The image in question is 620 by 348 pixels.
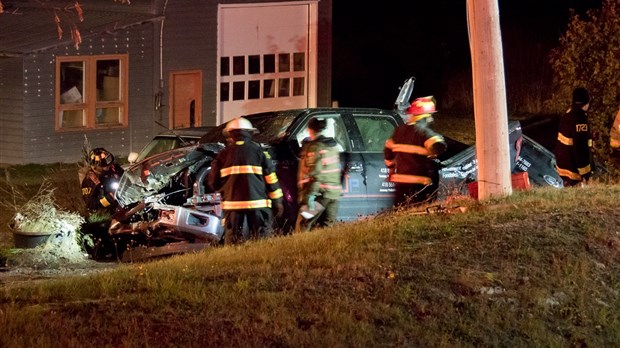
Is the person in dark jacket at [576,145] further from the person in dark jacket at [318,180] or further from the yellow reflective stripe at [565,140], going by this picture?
the person in dark jacket at [318,180]

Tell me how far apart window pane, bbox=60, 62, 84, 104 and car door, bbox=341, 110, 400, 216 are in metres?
8.24

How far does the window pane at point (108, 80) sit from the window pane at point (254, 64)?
330 cm

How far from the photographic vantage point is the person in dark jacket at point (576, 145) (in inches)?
493

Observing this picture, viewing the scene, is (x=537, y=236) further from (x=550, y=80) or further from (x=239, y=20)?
(x=550, y=80)

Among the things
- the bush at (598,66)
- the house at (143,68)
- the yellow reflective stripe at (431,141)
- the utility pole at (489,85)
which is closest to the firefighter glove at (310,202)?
the yellow reflective stripe at (431,141)

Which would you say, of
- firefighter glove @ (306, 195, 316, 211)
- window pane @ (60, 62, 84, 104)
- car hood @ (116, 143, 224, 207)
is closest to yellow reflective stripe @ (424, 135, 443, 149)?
firefighter glove @ (306, 195, 316, 211)

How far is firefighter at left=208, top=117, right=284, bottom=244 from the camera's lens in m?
10.1

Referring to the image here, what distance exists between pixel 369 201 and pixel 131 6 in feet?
31.7

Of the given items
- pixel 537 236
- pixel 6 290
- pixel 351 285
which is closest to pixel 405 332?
pixel 351 285

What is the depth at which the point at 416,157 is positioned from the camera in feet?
34.7

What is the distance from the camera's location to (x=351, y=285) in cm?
736

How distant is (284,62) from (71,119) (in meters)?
5.28

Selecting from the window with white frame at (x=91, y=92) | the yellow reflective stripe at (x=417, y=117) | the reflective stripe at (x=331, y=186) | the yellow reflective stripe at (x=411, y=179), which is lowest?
the reflective stripe at (x=331, y=186)

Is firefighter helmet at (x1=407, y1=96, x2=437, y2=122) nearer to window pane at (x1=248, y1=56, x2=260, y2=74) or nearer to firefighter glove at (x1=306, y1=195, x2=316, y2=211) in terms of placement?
firefighter glove at (x1=306, y1=195, x2=316, y2=211)
